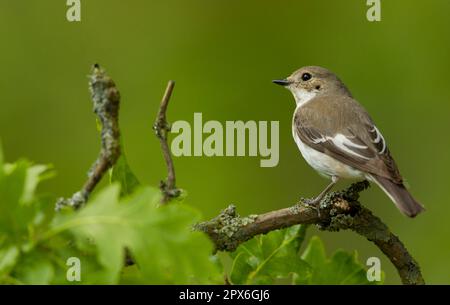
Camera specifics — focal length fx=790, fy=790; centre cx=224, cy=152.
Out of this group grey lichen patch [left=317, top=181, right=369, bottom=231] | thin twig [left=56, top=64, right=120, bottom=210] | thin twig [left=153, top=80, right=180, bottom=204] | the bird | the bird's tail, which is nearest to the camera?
thin twig [left=56, top=64, right=120, bottom=210]

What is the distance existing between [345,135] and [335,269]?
6.00ft

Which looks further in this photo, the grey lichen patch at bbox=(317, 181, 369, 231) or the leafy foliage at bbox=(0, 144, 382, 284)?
Result: the grey lichen patch at bbox=(317, 181, 369, 231)

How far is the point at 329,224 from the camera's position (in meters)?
3.16

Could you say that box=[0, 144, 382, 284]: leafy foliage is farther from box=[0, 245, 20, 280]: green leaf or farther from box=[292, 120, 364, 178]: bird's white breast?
box=[292, 120, 364, 178]: bird's white breast

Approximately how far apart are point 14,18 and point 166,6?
1.13m

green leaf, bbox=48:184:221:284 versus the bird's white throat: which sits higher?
green leaf, bbox=48:184:221:284

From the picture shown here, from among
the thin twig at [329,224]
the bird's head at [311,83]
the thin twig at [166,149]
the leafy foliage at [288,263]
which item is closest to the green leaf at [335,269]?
the leafy foliage at [288,263]

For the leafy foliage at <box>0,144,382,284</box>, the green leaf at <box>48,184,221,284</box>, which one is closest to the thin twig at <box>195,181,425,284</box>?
the leafy foliage at <box>0,144,382,284</box>

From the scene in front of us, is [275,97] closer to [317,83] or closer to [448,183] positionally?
[317,83]

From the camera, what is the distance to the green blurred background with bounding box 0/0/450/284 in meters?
5.37

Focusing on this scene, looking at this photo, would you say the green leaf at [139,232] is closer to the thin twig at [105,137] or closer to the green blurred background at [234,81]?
the thin twig at [105,137]

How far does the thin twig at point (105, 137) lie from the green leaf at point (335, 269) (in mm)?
853

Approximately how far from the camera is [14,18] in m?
5.87

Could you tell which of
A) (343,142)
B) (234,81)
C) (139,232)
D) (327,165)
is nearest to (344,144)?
(343,142)
